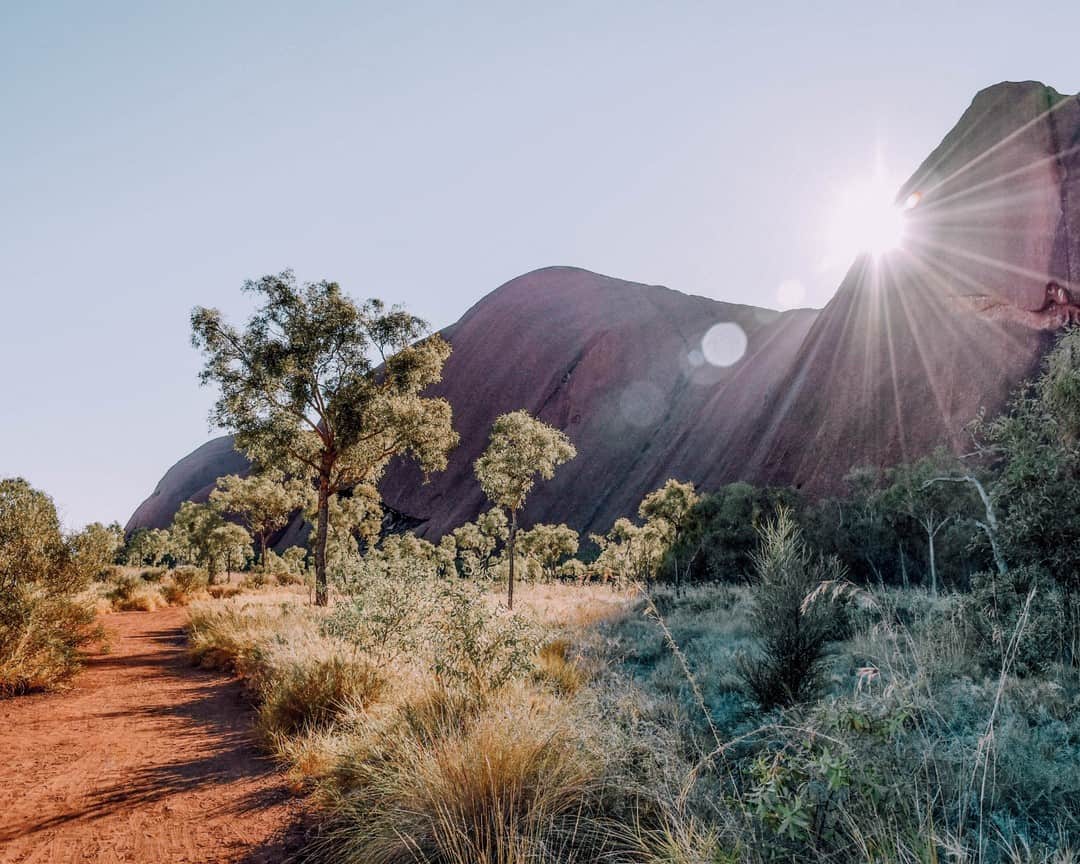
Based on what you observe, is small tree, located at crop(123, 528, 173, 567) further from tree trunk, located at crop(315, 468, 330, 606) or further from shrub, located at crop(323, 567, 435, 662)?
shrub, located at crop(323, 567, 435, 662)

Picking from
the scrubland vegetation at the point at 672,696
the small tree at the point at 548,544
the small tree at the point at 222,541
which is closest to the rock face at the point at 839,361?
the small tree at the point at 548,544

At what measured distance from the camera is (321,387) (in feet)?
56.5

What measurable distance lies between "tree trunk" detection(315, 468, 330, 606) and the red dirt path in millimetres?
7833

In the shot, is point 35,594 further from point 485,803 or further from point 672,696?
point 672,696

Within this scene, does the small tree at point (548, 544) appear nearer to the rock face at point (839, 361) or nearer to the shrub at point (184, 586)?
the rock face at point (839, 361)

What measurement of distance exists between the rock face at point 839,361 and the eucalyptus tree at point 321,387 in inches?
1056

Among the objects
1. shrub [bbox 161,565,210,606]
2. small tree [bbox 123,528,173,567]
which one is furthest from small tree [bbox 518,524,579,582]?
small tree [bbox 123,528,173,567]

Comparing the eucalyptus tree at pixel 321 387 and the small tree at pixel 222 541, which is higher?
the eucalyptus tree at pixel 321 387

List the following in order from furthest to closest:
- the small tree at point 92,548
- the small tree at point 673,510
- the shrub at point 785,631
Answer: the small tree at point 673,510
the small tree at point 92,548
the shrub at point 785,631

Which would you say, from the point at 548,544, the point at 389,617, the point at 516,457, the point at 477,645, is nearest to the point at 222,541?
the point at 548,544

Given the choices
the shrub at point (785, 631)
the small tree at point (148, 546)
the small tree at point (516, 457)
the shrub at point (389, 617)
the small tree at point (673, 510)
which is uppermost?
the small tree at point (516, 457)

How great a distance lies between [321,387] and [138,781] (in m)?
13.7

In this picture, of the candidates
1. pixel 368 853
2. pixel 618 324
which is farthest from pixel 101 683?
pixel 618 324

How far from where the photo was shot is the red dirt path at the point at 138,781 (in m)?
3.49
